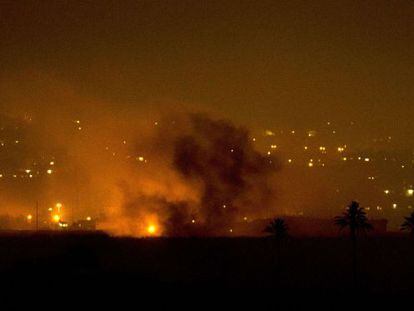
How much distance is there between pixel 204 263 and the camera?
190ft

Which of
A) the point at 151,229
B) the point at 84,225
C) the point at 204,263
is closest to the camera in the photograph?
the point at 204,263

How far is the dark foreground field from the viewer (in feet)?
Answer: 171

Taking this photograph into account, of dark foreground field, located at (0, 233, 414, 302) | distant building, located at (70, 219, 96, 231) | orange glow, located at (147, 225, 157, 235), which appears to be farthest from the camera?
distant building, located at (70, 219, 96, 231)

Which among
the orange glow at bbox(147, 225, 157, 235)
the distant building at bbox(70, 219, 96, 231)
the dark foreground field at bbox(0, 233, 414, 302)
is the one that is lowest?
the dark foreground field at bbox(0, 233, 414, 302)

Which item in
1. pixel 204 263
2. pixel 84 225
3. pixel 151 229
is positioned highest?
pixel 84 225

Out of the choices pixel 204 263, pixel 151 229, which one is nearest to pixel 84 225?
pixel 151 229

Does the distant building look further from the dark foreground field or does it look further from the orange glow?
the dark foreground field

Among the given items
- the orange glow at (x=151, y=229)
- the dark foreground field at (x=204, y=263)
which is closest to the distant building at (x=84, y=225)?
the orange glow at (x=151, y=229)

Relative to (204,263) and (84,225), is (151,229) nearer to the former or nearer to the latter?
(204,263)

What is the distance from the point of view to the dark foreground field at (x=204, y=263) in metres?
52.1

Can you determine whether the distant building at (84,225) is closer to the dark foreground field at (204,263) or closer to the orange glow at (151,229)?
the orange glow at (151,229)

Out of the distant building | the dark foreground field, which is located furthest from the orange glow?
the distant building

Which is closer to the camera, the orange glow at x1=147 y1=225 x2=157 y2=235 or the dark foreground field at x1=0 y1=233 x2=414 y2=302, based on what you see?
the dark foreground field at x1=0 y1=233 x2=414 y2=302

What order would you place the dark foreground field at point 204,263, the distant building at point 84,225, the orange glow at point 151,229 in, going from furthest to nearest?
the distant building at point 84,225, the orange glow at point 151,229, the dark foreground field at point 204,263
